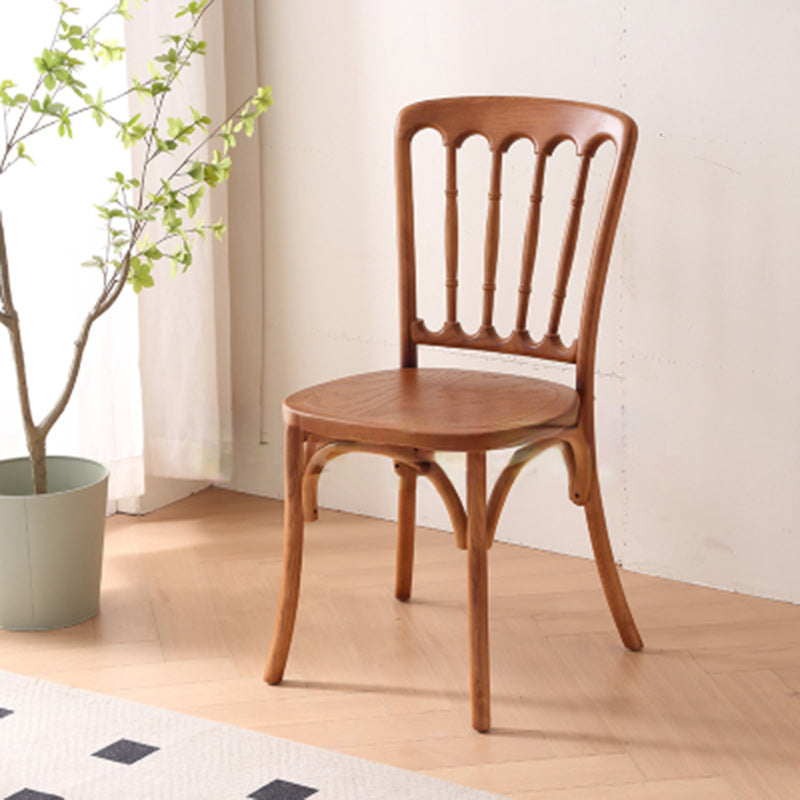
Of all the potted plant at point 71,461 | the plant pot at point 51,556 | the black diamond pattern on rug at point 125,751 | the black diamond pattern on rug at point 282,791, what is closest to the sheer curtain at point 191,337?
the potted plant at point 71,461

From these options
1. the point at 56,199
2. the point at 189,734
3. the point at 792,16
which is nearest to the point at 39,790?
the point at 189,734

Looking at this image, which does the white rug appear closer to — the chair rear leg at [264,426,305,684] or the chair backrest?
the chair rear leg at [264,426,305,684]

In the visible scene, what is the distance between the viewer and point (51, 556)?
2.21m

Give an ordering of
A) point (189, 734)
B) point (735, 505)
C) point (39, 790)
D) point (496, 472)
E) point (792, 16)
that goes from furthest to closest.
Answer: point (496, 472)
point (735, 505)
point (792, 16)
point (189, 734)
point (39, 790)

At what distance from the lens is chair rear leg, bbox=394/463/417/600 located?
7.41 feet

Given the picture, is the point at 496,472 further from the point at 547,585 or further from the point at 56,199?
the point at 56,199

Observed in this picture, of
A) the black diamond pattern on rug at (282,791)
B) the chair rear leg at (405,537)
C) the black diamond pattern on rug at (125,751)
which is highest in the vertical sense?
the chair rear leg at (405,537)

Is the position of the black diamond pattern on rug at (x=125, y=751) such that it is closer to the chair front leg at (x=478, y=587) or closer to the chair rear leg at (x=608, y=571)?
the chair front leg at (x=478, y=587)

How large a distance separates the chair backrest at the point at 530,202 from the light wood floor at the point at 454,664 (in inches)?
18.8

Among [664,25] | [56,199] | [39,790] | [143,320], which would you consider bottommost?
[39,790]

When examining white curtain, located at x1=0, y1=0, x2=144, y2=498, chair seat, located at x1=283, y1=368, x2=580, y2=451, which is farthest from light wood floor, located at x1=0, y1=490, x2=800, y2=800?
chair seat, located at x1=283, y1=368, x2=580, y2=451

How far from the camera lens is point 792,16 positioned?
213 centimetres

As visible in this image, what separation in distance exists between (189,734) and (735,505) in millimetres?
1090

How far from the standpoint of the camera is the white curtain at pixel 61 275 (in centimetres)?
244
